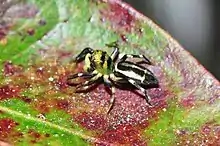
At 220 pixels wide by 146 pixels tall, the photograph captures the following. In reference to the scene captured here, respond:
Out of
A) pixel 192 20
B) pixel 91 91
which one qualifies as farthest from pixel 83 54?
pixel 192 20

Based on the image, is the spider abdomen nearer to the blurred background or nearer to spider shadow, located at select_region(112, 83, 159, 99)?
spider shadow, located at select_region(112, 83, 159, 99)

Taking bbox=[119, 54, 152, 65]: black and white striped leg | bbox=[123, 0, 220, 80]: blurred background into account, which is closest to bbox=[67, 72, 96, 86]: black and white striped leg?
bbox=[119, 54, 152, 65]: black and white striped leg

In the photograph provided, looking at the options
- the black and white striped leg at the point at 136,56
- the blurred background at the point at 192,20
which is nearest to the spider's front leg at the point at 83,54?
the black and white striped leg at the point at 136,56

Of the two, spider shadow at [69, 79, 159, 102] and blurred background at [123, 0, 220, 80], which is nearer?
spider shadow at [69, 79, 159, 102]

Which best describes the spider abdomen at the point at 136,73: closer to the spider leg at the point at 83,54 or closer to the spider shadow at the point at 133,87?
the spider shadow at the point at 133,87

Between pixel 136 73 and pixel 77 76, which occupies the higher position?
pixel 136 73

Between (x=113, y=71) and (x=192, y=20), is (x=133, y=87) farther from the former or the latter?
(x=192, y=20)
